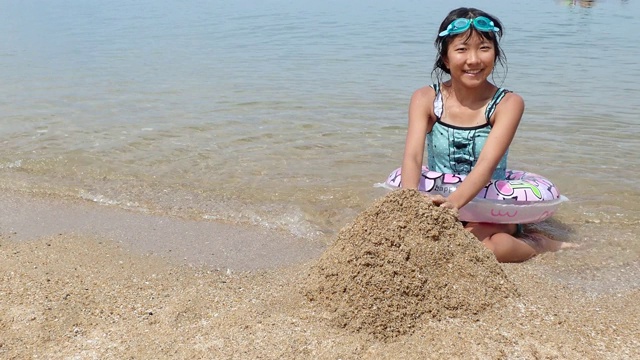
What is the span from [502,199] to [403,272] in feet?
4.33

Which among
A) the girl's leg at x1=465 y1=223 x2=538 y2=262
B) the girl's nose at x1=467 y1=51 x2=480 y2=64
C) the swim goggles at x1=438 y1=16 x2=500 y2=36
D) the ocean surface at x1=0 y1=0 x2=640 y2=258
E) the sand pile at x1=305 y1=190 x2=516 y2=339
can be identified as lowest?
the ocean surface at x1=0 y1=0 x2=640 y2=258

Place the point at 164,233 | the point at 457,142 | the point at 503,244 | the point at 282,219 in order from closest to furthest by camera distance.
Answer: the point at 503,244 < the point at 457,142 < the point at 164,233 < the point at 282,219

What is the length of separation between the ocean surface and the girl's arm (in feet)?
2.60

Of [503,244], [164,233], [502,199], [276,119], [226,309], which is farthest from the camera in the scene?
[276,119]

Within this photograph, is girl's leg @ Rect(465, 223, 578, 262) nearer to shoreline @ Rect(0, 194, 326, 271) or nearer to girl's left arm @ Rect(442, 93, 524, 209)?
girl's left arm @ Rect(442, 93, 524, 209)

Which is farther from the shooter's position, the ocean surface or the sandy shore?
the ocean surface

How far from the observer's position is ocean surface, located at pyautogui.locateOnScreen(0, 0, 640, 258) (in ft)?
16.5

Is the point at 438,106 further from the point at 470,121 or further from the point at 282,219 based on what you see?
the point at 282,219

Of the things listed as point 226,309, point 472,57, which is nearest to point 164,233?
point 226,309

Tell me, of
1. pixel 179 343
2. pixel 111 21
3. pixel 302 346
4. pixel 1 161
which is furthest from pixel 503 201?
pixel 111 21

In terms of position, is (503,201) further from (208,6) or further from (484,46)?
(208,6)

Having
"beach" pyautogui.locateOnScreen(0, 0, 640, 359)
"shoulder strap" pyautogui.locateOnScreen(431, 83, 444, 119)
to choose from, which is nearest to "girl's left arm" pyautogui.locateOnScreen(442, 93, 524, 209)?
"shoulder strap" pyautogui.locateOnScreen(431, 83, 444, 119)

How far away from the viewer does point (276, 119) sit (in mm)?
7527

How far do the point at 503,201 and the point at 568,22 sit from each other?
15201 millimetres
